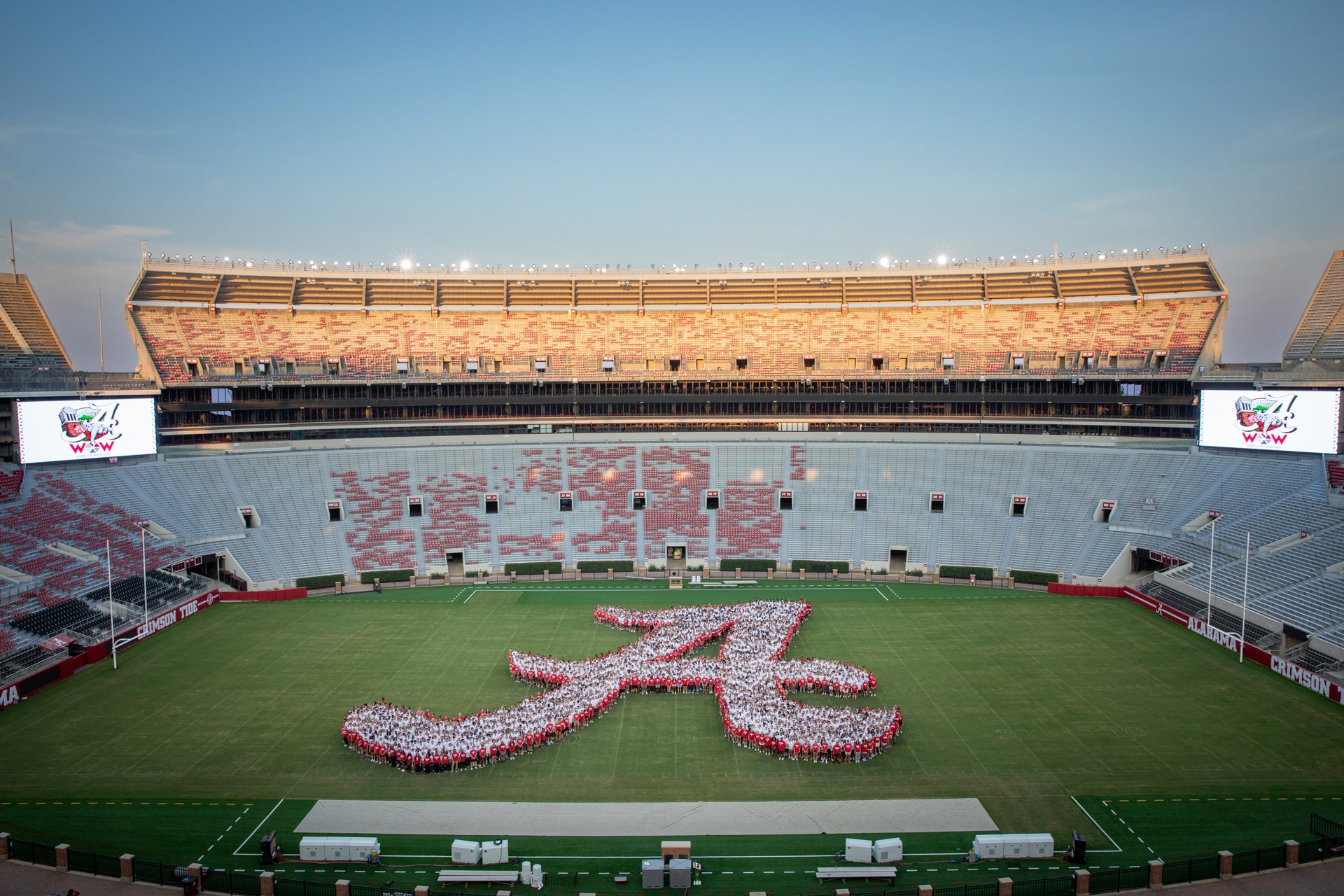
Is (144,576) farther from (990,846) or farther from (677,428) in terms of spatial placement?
(677,428)

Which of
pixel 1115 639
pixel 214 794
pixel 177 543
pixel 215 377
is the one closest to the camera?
pixel 214 794

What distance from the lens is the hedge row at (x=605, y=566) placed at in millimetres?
45688

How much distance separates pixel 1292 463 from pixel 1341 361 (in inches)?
238

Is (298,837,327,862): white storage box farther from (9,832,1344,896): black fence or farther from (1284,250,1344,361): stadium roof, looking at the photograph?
(1284,250,1344,361): stadium roof

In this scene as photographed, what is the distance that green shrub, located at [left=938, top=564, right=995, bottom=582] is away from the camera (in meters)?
43.7

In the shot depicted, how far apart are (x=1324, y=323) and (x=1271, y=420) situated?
548 inches

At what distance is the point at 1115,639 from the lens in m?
33.8

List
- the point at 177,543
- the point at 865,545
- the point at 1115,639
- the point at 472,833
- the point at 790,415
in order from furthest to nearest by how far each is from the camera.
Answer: the point at 790,415 < the point at 865,545 < the point at 177,543 < the point at 1115,639 < the point at 472,833

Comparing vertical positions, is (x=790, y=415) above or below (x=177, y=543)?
above

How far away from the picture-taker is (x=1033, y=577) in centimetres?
4269

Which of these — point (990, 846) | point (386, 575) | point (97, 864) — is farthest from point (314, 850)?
point (386, 575)

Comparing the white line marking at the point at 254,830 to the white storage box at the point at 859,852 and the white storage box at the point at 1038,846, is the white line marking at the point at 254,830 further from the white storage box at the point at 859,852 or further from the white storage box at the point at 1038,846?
the white storage box at the point at 1038,846

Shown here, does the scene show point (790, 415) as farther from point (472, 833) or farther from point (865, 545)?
point (472, 833)

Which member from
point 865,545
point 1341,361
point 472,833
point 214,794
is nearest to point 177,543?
point 214,794
